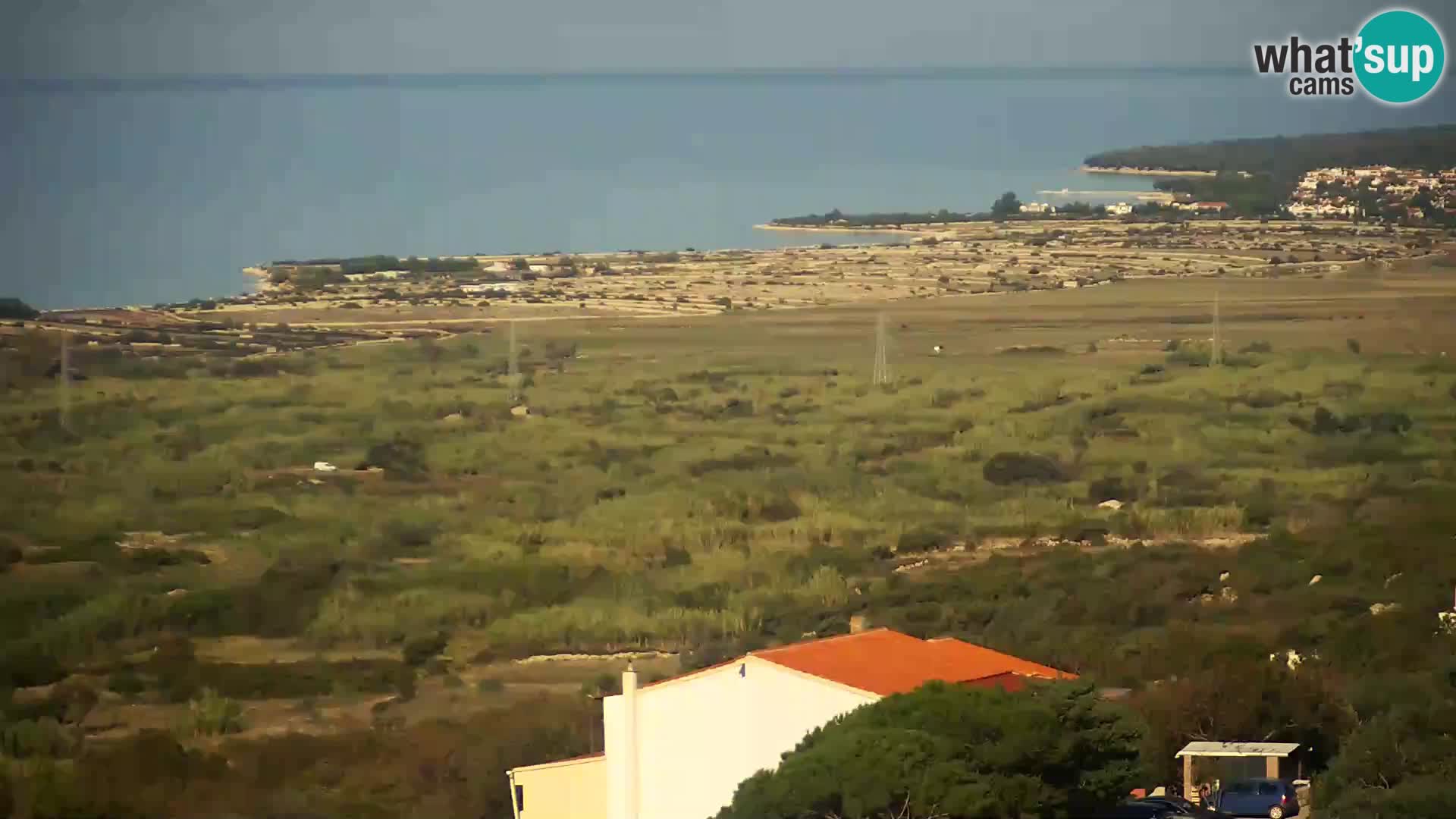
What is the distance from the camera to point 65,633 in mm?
17703

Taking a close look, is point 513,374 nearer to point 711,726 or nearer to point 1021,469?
point 1021,469

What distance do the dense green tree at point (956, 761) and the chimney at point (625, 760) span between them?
86 cm

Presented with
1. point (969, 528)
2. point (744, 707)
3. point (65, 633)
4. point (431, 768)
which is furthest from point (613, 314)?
point (744, 707)

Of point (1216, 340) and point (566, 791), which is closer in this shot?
point (566, 791)

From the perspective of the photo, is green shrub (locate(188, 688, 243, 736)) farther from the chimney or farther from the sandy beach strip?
the sandy beach strip

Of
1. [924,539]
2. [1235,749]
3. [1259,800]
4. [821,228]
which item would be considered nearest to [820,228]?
[821,228]

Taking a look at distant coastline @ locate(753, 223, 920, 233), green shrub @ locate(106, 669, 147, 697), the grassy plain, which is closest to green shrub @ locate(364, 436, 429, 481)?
the grassy plain

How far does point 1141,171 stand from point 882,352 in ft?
14.9

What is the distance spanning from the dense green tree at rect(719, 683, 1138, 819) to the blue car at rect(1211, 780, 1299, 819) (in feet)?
2.85

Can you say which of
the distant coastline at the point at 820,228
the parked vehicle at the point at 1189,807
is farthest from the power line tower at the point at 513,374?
the parked vehicle at the point at 1189,807

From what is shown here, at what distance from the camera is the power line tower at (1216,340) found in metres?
21.4

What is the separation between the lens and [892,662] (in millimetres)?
11625

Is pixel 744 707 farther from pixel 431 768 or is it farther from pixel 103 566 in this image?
pixel 103 566

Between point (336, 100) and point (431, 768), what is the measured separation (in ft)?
38.5
